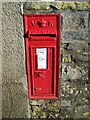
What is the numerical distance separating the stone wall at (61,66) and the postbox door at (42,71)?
116 mm

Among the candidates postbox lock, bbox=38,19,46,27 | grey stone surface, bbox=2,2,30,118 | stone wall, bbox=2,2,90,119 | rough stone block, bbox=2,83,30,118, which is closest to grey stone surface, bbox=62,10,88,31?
stone wall, bbox=2,2,90,119

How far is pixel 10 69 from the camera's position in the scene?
2.85 metres

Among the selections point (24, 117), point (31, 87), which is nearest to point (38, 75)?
point (31, 87)

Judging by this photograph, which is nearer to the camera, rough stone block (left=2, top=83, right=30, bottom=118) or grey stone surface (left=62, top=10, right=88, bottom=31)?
grey stone surface (left=62, top=10, right=88, bottom=31)

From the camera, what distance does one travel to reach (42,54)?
277 cm

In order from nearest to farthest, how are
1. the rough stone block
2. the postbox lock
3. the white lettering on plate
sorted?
the postbox lock < the white lettering on plate < the rough stone block

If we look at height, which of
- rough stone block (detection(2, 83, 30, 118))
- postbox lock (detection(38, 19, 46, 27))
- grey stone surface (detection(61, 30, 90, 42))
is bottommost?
rough stone block (detection(2, 83, 30, 118))

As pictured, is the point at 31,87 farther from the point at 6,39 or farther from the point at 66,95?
the point at 6,39

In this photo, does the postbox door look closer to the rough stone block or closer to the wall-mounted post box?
the wall-mounted post box

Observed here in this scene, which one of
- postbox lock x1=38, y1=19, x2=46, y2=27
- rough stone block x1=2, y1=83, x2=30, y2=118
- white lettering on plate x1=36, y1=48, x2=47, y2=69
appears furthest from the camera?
rough stone block x1=2, y1=83, x2=30, y2=118

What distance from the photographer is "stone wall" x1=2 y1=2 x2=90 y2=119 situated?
2662mm

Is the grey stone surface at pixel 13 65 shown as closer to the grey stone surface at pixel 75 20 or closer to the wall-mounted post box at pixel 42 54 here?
the wall-mounted post box at pixel 42 54

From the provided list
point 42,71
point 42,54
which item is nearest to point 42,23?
point 42,54

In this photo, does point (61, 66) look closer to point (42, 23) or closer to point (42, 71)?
point (42, 71)
